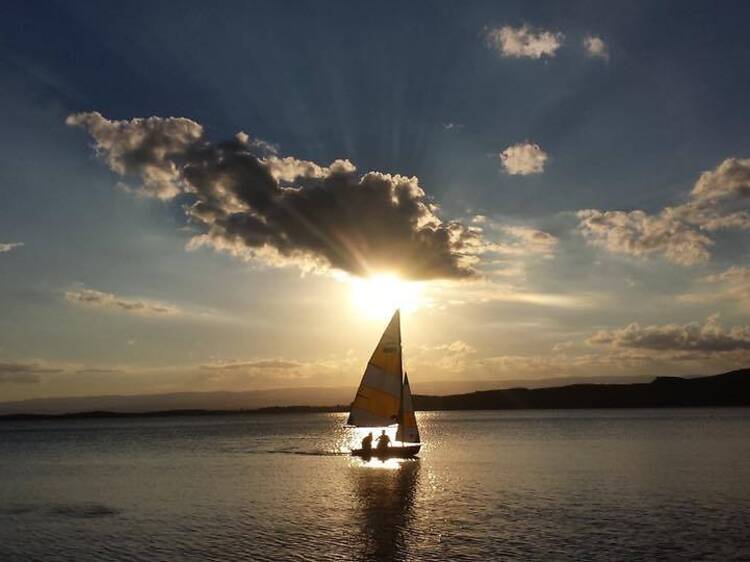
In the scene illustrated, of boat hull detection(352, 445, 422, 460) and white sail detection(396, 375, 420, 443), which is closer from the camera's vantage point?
white sail detection(396, 375, 420, 443)

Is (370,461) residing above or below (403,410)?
below

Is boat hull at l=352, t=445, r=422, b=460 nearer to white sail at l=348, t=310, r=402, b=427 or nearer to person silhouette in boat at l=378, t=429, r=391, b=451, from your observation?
person silhouette in boat at l=378, t=429, r=391, b=451

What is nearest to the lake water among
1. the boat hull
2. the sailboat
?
the boat hull

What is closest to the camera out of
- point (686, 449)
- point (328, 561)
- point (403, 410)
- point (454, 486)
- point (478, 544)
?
point (328, 561)

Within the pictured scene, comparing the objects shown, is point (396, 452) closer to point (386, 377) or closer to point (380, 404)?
point (380, 404)

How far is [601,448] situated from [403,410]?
38401mm

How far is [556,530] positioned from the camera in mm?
34406

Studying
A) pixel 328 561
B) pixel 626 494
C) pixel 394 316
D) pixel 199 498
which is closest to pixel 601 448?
pixel 394 316

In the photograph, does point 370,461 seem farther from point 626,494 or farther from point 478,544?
point 478,544

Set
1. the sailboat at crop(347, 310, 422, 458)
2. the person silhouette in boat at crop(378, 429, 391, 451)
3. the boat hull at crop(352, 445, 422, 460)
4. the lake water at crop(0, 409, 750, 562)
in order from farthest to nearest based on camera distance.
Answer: the person silhouette in boat at crop(378, 429, 391, 451)
the boat hull at crop(352, 445, 422, 460)
the sailboat at crop(347, 310, 422, 458)
the lake water at crop(0, 409, 750, 562)

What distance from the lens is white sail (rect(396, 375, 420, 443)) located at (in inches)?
2704

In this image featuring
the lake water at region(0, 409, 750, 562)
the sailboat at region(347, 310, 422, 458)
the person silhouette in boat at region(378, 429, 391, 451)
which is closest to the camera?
the lake water at region(0, 409, 750, 562)

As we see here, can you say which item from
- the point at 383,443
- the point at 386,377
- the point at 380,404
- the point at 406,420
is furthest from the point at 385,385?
the point at 383,443

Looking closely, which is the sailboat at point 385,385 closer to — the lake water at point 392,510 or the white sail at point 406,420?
the white sail at point 406,420
